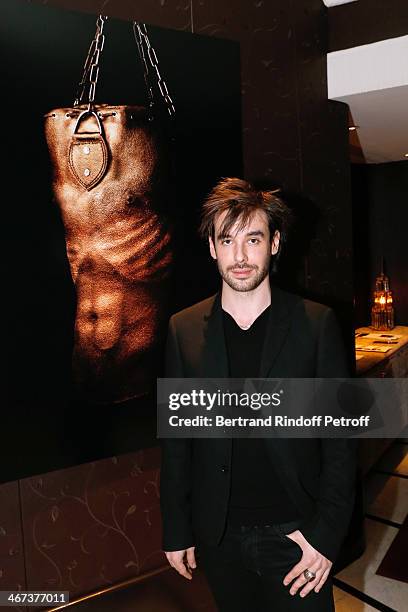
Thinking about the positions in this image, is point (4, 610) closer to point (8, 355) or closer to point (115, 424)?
point (115, 424)

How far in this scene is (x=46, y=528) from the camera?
2.01m

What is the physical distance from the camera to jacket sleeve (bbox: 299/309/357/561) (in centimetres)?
163

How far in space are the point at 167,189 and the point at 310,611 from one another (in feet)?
4.81

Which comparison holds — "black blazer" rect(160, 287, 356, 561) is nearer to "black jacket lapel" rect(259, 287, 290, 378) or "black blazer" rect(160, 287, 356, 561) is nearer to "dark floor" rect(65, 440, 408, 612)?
"black jacket lapel" rect(259, 287, 290, 378)

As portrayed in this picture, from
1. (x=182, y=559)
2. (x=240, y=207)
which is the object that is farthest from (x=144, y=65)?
(x=182, y=559)

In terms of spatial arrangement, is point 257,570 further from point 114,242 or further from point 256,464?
point 114,242

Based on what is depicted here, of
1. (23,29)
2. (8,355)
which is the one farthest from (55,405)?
(23,29)

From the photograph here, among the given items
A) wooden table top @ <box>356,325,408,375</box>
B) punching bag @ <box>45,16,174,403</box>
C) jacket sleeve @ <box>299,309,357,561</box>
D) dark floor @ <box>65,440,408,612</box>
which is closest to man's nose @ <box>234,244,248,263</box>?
jacket sleeve @ <box>299,309,357,561</box>

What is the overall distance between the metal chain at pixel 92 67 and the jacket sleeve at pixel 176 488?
87 cm

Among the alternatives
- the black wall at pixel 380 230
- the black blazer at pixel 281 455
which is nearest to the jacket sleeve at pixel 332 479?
the black blazer at pixel 281 455

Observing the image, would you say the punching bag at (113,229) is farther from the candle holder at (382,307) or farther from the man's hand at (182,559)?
the candle holder at (382,307)

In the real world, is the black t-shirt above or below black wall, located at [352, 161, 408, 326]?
below

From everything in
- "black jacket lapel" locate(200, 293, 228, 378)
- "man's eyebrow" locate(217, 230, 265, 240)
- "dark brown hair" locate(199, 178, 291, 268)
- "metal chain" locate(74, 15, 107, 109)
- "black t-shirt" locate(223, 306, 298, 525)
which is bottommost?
"black t-shirt" locate(223, 306, 298, 525)

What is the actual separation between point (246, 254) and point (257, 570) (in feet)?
2.97
